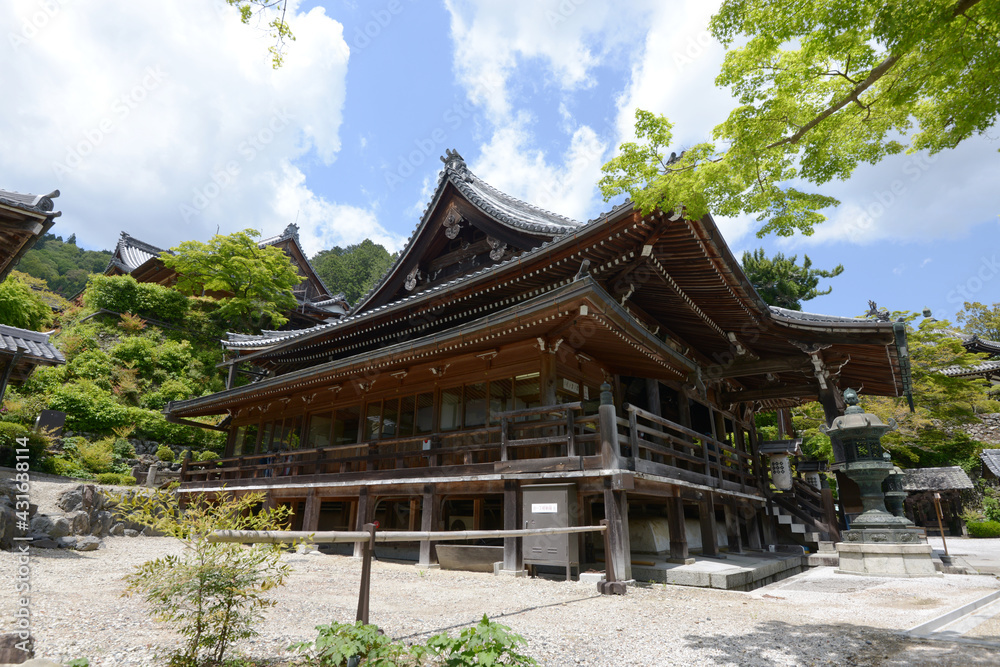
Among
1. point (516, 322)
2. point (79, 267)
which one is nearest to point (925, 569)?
point (516, 322)

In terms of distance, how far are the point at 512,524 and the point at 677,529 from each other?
10.3ft

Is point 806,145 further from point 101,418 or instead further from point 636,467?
point 101,418

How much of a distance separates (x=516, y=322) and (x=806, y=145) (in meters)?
4.71

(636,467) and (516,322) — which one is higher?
(516,322)

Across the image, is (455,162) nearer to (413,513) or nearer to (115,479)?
(413,513)

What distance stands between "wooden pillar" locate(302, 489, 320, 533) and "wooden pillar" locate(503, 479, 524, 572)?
574cm

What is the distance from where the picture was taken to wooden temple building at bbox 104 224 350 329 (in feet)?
108

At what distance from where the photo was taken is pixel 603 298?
7.49 metres

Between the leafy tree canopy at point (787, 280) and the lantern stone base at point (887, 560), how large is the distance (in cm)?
2267

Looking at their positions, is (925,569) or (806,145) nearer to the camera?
(806,145)

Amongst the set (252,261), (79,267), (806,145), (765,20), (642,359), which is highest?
(79,267)

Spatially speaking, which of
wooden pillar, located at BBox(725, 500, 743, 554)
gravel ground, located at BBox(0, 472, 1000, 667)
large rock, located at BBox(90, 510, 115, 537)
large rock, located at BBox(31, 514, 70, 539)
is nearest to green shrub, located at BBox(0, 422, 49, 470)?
large rock, located at BBox(90, 510, 115, 537)

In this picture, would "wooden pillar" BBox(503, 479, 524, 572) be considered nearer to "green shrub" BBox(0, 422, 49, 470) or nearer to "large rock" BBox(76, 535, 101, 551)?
"large rock" BBox(76, 535, 101, 551)

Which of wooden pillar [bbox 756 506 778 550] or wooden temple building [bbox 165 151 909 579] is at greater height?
wooden temple building [bbox 165 151 909 579]
